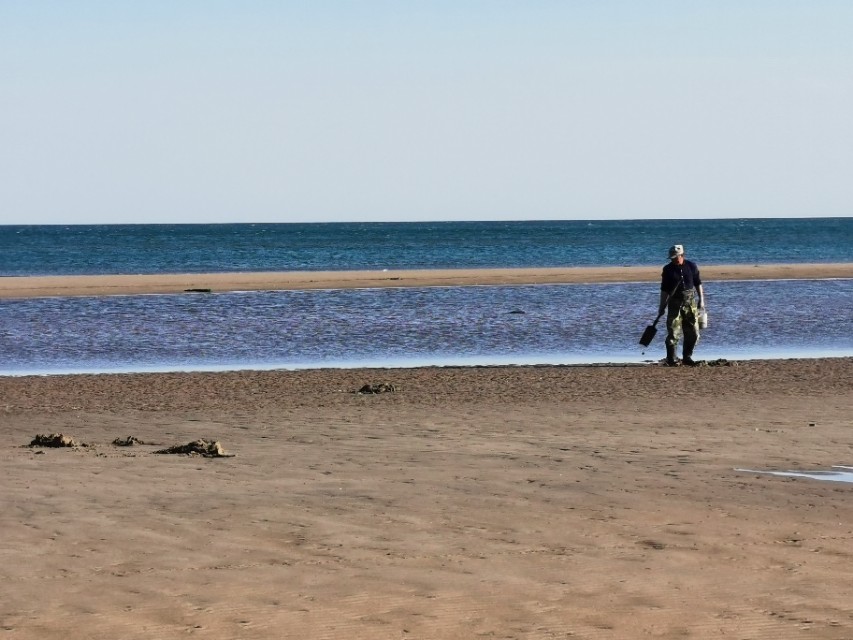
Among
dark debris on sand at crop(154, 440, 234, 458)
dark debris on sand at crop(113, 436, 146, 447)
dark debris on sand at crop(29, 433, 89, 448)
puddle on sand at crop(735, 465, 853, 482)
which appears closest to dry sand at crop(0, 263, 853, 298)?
dark debris on sand at crop(29, 433, 89, 448)

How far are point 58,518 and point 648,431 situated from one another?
5.64 m

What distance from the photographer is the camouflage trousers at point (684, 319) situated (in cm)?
1792

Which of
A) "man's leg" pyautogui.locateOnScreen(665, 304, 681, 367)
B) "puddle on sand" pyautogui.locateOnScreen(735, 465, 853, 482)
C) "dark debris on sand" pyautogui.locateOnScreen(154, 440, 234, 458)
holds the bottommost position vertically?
"dark debris on sand" pyautogui.locateOnScreen(154, 440, 234, 458)

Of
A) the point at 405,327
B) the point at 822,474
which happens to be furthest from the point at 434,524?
the point at 405,327

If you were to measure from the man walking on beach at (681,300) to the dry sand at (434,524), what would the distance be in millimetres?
4104

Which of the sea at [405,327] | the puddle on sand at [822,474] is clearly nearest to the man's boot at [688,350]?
the sea at [405,327]

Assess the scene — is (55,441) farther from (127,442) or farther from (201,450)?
(201,450)

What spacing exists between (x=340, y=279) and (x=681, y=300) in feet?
100

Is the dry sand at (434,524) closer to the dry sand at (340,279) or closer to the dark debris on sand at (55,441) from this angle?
the dark debris on sand at (55,441)

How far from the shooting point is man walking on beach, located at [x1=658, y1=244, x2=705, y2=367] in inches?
703

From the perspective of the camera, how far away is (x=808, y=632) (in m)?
5.71

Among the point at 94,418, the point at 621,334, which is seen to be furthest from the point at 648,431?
the point at 621,334

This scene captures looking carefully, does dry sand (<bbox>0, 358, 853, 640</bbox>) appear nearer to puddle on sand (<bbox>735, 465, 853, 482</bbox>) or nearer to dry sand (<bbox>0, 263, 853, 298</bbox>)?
puddle on sand (<bbox>735, 465, 853, 482</bbox>)

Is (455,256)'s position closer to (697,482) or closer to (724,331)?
(724,331)
